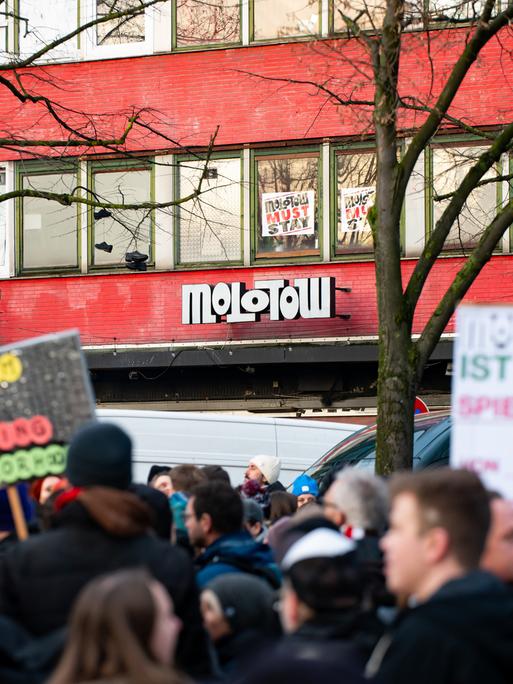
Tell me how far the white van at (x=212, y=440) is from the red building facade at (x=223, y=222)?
219 inches

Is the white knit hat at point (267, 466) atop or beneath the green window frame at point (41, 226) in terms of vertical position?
beneath

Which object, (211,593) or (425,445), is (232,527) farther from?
(425,445)

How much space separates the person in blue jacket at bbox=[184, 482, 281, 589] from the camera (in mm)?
6199

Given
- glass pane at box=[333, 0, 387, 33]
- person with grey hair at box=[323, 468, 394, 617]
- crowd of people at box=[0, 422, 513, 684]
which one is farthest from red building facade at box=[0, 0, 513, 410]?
crowd of people at box=[0, 422, 513, 684]

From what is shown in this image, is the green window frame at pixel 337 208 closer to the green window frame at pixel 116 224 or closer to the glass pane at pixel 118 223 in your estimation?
the green window frame at pixel 116 224

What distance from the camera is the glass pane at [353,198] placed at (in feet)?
71.2

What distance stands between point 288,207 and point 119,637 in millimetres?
19072

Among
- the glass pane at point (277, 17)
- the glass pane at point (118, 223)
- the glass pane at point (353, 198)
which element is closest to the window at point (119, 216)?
the glass pane at point (118, 223)

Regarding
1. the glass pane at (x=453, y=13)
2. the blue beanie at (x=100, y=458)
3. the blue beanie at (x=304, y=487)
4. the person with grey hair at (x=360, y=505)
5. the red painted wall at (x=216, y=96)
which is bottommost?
the blue beanie at (x=304, y=487)

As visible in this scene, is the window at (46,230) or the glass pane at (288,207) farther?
the window at (46,230)

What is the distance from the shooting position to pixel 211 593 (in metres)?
5.50

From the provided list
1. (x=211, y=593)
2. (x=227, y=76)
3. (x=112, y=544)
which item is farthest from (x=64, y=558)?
(x=227, y=76)

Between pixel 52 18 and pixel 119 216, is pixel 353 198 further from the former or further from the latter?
pixel 52 18

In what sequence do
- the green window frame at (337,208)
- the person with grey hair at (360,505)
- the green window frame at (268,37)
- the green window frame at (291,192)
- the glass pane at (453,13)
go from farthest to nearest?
the green window frame at (268,37) → the green window frame at (291,192) → the green window frame at (337,208) → the glass pane at (453,13) → the person with grey hair at (360,505)
